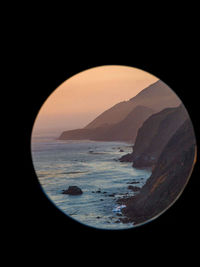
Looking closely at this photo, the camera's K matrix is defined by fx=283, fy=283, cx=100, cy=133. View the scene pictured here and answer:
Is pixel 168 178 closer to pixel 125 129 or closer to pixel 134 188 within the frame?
pixel 134 188

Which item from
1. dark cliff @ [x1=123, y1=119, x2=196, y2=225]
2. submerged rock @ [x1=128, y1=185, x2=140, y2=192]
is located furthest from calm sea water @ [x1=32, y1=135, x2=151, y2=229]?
dark cliff @ [x1=123, y1=119, x2=196, y2=225]

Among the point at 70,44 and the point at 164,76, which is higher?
the point at 70,44

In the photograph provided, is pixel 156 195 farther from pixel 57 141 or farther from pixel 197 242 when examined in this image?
pixel 57 141

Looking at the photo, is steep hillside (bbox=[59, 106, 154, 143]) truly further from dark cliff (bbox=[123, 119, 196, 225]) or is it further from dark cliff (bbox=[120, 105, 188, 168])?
dark cliff (bbox=[123, 119, 196, 225])

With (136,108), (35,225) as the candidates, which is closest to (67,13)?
(35,225)

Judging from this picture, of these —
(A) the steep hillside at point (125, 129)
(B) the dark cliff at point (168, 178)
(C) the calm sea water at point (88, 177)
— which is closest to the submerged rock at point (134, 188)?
(C) the calm sea water at point (88, 177)

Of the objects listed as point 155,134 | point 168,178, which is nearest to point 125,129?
point 155,134
